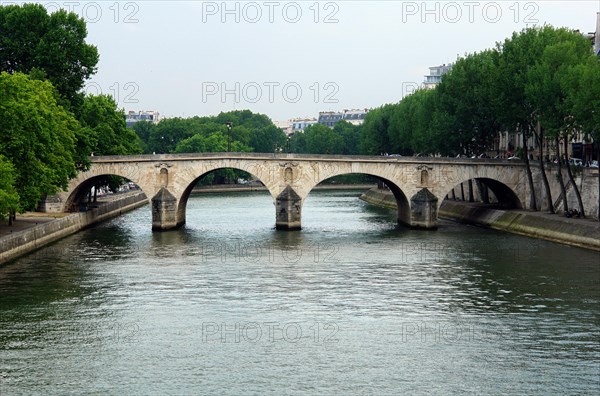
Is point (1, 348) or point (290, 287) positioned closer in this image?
point (1, 348)

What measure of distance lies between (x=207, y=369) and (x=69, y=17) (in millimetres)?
55901

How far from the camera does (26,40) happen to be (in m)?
82.2

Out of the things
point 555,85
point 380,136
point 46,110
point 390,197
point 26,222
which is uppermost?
point 555,85

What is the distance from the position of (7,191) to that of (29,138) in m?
7.43

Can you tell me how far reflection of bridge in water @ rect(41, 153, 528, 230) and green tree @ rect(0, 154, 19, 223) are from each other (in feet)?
83.7

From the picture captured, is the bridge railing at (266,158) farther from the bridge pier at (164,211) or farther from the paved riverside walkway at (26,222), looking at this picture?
the paved riverside walkway at (26,222)

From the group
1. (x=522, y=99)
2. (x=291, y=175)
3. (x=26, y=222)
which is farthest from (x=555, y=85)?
(x=26, y=222)

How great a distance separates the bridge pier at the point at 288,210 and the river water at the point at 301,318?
474 inches

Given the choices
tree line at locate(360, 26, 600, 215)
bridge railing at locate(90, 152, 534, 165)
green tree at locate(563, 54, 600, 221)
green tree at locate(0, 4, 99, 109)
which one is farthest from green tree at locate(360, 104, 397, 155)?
green tree at locate(563, 54, 600, 221)

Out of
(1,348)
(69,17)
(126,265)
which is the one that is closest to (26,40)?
(69,17)

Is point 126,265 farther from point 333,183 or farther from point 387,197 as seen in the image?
point 333,183

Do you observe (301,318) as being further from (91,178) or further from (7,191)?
(91,178)

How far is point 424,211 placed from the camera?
83.9 meters

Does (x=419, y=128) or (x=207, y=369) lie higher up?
(x=419, y=128)
